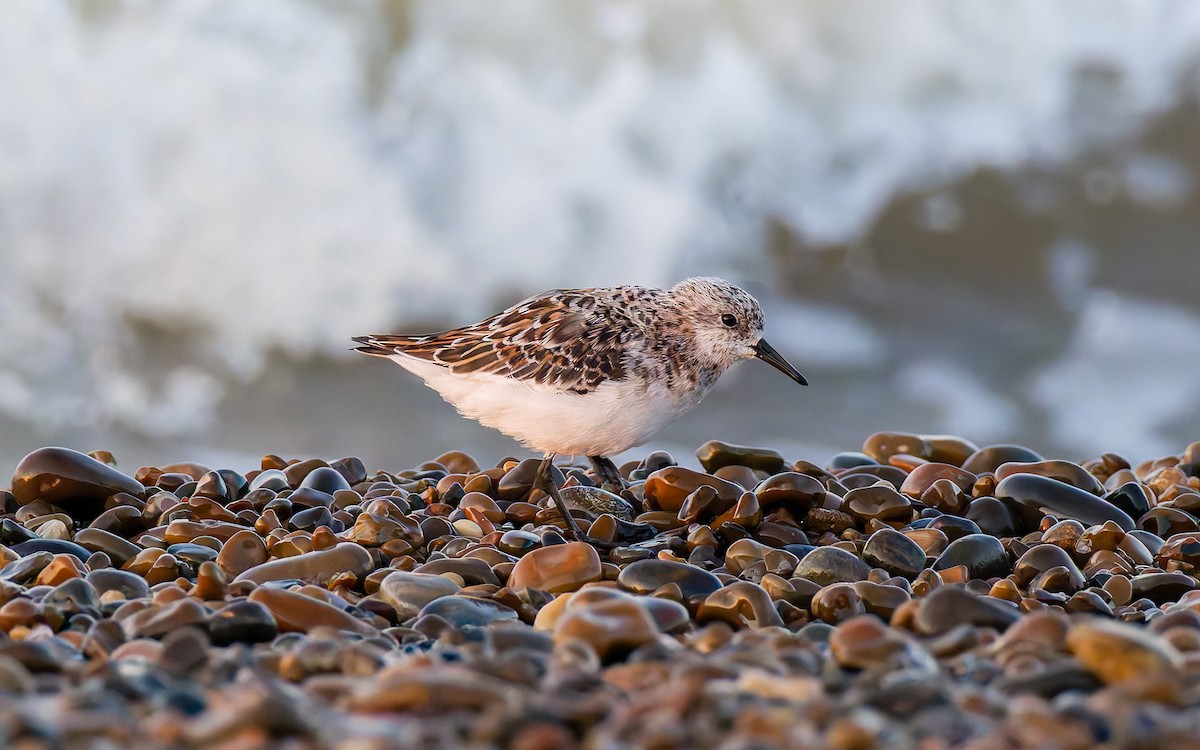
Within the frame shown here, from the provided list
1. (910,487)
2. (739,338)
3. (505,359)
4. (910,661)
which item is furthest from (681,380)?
(910,661)

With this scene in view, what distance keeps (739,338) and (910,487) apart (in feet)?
3.92

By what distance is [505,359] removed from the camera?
20.0ft

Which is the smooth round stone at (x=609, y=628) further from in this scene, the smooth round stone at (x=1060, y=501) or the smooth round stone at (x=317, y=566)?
the smooth round stone at (x=1060, y=501)

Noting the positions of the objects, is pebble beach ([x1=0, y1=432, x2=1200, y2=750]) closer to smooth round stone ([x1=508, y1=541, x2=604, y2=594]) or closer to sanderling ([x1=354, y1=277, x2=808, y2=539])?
smooth round stone ([x1=508, y1=541, x2=604, y2=594])

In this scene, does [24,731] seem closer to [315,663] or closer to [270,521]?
[315,663]

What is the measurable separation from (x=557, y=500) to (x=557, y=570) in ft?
3.46

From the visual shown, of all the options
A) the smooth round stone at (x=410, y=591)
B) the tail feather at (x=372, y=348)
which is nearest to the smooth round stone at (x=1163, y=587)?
the smooth round stone at (x=410, y=591)

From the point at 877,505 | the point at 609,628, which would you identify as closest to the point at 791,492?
the point at 877,505

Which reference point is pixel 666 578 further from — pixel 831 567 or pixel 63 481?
pixel 63 481

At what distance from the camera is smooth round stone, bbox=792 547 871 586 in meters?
4.87

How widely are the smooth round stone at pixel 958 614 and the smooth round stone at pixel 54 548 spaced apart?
3.39m

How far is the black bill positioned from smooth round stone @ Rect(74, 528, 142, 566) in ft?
10.7

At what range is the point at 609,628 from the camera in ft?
11.9

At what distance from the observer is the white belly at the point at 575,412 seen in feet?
19.0
